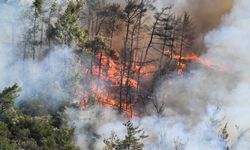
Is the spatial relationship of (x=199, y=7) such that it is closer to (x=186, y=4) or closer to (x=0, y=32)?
(x=186, y=4)

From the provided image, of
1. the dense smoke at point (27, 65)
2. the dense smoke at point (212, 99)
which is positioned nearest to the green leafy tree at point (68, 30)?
the dense smoke at point (27, 65)

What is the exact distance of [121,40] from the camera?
6594cm

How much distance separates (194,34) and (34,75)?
2020 centimetres

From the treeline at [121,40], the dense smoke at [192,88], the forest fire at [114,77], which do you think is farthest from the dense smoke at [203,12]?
the forest fire at [114,77]

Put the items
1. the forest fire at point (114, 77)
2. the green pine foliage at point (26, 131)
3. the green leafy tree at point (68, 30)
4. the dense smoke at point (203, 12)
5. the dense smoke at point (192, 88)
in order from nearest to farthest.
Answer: the green pine foliage at point (26, 131)
the dense smoke at point (192, 88)
the green leafy tree at point (68, 30)
the forest fire at point (114, 77)
the dense smoke at point (203, 12)

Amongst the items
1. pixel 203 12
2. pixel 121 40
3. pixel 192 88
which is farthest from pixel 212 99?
pixel 203 12

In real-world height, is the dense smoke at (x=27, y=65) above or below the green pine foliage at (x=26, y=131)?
above

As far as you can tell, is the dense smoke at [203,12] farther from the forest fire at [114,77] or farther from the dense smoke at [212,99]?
the forest fire at [114,77]

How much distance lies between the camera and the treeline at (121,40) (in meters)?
58.1

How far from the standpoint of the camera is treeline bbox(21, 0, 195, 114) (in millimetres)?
58094

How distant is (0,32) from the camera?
60000 mm

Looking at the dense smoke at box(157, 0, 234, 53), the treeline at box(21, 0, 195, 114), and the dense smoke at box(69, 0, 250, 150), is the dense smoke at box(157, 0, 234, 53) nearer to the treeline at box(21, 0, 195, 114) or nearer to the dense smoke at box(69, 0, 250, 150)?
the dense smoke at box(69, 0, 250, 150)

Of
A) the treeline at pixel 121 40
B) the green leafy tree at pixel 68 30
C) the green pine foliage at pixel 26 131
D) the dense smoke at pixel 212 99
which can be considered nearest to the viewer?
the green pine foliage at pixel 26 131

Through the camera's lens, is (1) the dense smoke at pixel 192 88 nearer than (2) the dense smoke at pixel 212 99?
No
